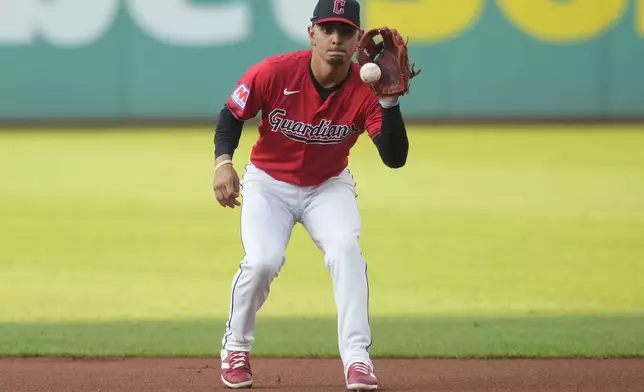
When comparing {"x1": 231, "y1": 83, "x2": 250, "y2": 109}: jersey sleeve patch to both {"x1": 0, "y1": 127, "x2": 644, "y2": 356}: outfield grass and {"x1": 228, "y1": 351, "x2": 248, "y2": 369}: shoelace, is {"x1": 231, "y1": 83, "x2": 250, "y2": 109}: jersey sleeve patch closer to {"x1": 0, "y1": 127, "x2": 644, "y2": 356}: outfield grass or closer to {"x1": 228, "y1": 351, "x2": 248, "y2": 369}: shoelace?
{"x1": 228, "y1": 351, "x2": 248, "y2": 369}: shoelace

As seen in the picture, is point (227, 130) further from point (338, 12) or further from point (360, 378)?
point (360, 378)

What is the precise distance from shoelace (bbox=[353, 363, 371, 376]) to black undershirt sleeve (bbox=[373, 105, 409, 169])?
0.85 m

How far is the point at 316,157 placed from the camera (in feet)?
18.4

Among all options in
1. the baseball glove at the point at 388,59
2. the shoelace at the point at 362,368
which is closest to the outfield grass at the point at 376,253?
the shoelace at the point at 362,368

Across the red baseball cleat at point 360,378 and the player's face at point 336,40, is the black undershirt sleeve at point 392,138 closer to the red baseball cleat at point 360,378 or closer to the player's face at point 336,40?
the player's face at point 336,40

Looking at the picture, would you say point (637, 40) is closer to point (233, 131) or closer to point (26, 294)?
point (26, 294)

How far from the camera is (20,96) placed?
57.3ft

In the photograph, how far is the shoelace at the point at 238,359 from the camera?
5352mm

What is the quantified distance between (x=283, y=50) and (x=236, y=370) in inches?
483

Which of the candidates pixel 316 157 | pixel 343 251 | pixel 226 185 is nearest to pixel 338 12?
pixel 316 157

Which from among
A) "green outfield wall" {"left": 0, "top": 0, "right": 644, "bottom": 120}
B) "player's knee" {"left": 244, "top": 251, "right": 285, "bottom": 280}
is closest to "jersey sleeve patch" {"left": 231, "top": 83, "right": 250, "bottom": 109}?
"player's knee" {"left": 244, "top": 251, "right": 285, "bottom": 280}

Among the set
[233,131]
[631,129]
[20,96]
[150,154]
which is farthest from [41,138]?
[233,131]

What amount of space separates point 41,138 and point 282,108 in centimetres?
1169

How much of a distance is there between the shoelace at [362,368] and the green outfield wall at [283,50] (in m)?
12.3
